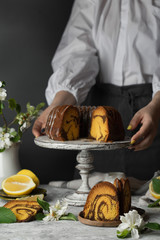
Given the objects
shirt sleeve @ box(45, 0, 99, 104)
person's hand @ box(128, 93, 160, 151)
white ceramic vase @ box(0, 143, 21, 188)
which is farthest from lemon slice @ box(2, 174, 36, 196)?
shirt sleeve @ box(45, 0, 99, 104)

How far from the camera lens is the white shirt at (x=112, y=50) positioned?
161cm

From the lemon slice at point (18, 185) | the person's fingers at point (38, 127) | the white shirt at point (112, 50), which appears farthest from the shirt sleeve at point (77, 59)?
the lemon slice at point (18, 185)

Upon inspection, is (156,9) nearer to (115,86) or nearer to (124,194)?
(115,86)

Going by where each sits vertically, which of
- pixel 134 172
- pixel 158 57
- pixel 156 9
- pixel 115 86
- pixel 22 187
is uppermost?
pixel 156 9

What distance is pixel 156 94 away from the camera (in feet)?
4.62

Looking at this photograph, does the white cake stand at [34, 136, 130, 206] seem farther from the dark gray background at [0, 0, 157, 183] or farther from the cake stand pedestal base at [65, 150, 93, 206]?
the dark gray background at [0, 0, 157, 183]

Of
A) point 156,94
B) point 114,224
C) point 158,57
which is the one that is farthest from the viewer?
point 158,57

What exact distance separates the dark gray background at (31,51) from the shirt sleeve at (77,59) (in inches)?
11.2

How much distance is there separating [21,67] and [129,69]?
2.21 feet

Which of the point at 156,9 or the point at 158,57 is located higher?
the point at 156,9

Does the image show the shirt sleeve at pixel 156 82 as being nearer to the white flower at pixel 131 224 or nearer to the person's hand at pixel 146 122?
the person's hand at pixel 146 122

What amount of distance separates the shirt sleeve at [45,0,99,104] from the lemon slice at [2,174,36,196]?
0.48 m

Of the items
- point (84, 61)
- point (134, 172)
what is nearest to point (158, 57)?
point (84, 61)

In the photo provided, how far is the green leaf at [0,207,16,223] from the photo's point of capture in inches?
36.9
